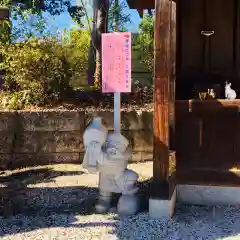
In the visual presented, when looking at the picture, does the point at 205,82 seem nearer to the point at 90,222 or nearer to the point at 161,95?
the point at 161,95

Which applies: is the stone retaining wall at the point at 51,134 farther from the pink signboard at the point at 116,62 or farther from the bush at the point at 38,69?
the pink signboard at the point at 116,62

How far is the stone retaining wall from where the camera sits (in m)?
6.54

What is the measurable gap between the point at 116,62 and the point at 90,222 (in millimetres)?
1676

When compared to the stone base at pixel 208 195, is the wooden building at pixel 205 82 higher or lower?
higher

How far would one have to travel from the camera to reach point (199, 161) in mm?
4914

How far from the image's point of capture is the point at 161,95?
3834 mm

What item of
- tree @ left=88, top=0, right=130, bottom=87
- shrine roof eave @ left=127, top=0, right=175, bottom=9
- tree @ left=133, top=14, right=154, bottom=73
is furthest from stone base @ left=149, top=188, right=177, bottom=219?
tree @ left=133, top=14, right=154, bottom=73

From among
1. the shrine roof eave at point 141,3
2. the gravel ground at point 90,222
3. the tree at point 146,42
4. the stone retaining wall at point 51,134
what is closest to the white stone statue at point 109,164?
the gravel ground at point 90,222

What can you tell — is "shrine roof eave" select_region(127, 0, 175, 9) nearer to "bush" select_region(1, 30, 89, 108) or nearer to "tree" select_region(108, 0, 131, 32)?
"bush" select_region(1, 30, 89, 108)

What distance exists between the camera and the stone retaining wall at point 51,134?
6539 mm

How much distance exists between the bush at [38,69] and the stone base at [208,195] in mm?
3425

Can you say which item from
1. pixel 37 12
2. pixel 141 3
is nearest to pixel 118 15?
pixel 37 12

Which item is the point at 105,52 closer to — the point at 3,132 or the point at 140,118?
the point at 140,118

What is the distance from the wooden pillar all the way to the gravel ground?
346mm
